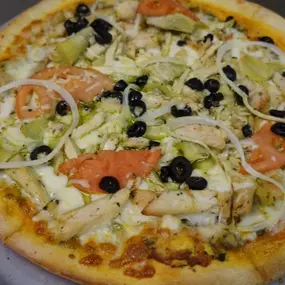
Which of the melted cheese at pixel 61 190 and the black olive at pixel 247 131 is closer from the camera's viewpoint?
the melted cheese at pixel 61 190

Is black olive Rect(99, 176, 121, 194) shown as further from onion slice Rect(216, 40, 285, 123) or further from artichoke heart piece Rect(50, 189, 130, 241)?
onion slice Rect(216, 40, 285, 123)

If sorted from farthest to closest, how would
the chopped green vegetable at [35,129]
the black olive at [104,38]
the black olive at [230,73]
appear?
1. the black olive at [104,38]
2. the black olive at [230,73]
3. the chopped green vegetable at [35,129]

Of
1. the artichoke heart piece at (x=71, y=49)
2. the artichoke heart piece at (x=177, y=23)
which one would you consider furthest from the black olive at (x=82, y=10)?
the artichoke heart piece at (x=177, y=23)

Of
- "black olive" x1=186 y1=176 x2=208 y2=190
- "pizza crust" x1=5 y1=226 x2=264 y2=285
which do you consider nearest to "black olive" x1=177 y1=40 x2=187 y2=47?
"black olive" x1=186 y1=176 x2=208 y2=190

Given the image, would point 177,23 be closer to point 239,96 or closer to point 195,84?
point 195,84

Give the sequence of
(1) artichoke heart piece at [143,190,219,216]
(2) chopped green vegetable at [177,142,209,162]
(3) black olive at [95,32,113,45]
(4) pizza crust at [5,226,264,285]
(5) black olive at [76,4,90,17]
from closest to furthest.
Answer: (4) pizza crust at [5,226,264,285], (1) artichoke heart piece at [143,190,219,216], (2) chopped green vegetable at [177,142,209,162], (3) black olive at [95,32,113,45], (5) black olive at [76,4,90,17]

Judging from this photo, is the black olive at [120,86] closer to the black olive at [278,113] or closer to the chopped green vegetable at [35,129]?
the chopped green vegetable at [35,129]

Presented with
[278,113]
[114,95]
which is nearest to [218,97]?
[278,113]
